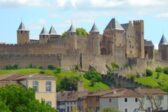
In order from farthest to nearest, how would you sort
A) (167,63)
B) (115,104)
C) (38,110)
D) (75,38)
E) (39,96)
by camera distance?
(167,63), (75,38), (115,104), (39,96), (38,110)

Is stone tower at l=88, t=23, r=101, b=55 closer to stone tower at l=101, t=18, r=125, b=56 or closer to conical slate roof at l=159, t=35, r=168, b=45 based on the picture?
stone tower at l=101, t=18, r=125, b=56

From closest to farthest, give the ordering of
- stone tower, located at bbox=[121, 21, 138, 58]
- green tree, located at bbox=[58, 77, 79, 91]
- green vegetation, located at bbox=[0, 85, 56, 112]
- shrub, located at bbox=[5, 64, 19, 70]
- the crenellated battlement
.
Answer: green vegetation, located at bbox=[0, 85, 56, 112]
green tree, located at bbox=[58, 77, 79, 91]
shrub, located at bbox=[5, 64, 19, 70]
the crenellated battlement
stone tower, located at bbox=[121, 21, 138, 58]

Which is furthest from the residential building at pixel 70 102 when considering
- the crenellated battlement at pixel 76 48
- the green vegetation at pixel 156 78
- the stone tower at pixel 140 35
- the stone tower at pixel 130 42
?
the stone tower at pixel 140 35

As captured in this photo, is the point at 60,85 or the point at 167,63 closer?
the point at 60,85

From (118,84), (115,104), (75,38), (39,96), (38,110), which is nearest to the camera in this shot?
(38,110)

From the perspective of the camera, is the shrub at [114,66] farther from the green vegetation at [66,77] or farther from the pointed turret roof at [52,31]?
the pointed turret roof at [52,31]

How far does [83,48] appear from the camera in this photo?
137 m

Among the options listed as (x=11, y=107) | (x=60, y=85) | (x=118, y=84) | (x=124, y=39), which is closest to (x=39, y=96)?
(x=11, y=107)

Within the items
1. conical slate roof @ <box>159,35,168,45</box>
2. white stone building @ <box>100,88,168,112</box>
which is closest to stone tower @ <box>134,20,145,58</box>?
conical slate roof @ <box>159,35,168,45</box>

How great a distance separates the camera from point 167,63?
492 feet

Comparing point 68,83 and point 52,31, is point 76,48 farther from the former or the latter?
point 68,83

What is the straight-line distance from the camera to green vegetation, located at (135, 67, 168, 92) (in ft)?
409

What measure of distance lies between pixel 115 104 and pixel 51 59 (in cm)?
3557

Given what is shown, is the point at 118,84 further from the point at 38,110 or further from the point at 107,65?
the point at 38,110
